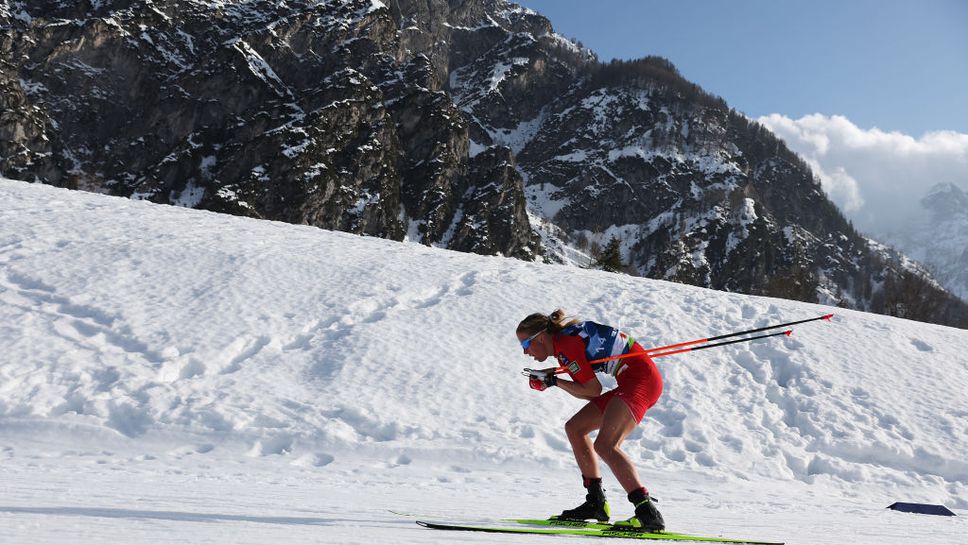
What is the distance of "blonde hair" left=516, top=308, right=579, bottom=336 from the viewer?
5062 mm

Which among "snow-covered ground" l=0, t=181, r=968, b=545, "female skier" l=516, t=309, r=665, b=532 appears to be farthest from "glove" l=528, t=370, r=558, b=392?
"snow-covered ground" l=0, t=181, r=968, b=545

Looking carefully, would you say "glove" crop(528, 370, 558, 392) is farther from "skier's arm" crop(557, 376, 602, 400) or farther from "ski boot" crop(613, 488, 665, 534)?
"ski boot" crop(613, 488, 665, 534)

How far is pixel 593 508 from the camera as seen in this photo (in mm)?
5000

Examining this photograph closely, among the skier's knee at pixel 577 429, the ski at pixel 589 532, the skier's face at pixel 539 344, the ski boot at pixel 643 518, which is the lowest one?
the ski at pixel 589 532

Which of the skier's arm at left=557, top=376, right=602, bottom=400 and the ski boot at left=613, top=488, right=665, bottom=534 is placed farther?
the skier's arm at left=557, top=376, right=602, bottom=400

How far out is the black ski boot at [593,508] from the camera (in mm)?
4984

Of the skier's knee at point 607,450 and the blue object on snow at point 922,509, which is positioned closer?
the skier's knee at point 607,450

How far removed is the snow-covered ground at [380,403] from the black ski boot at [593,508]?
27.5 inches

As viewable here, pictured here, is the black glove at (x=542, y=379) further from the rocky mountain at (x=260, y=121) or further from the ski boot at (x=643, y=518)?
the rocky mountain at (x=260, y=121)

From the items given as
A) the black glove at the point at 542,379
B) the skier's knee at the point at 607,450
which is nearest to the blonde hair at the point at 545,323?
the black glove at the point at 542,379

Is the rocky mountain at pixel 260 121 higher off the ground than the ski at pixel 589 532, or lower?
higher

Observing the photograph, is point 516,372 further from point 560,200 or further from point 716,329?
point 560,200

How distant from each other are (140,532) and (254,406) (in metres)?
5.53

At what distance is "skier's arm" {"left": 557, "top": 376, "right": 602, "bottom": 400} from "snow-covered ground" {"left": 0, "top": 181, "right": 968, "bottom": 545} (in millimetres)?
1139
